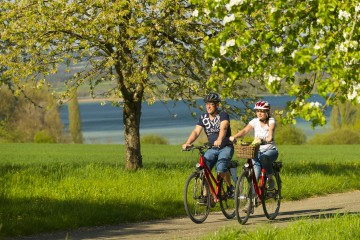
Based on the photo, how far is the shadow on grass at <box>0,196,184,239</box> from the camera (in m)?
13.5

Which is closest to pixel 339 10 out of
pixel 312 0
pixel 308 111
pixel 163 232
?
pixel 312 0

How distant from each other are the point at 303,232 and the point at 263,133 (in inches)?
110

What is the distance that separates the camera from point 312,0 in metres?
9.80

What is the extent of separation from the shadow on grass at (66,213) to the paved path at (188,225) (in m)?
A: 0.32

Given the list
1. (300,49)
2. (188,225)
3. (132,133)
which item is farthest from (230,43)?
(132,133)

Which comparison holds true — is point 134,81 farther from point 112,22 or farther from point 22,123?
point 22,123

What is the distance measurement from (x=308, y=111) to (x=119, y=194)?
800cm

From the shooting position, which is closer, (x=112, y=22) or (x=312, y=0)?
(x=312, y=0)

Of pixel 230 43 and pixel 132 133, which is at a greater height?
pixel 230 43

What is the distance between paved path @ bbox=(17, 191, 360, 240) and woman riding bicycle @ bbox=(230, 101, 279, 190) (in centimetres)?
96

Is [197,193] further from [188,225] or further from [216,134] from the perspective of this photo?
[216,134]

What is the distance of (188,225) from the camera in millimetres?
14258

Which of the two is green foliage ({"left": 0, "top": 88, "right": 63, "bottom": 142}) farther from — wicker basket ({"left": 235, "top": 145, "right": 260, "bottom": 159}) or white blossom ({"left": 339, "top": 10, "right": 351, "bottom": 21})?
white blossom ({"left": 339, "top": 10, "right": 351, "bottom": 21})

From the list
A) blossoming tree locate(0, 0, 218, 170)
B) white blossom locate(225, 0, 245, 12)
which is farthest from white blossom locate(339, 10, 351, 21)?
blossoming tree locate(0, 0, 218, 170)
